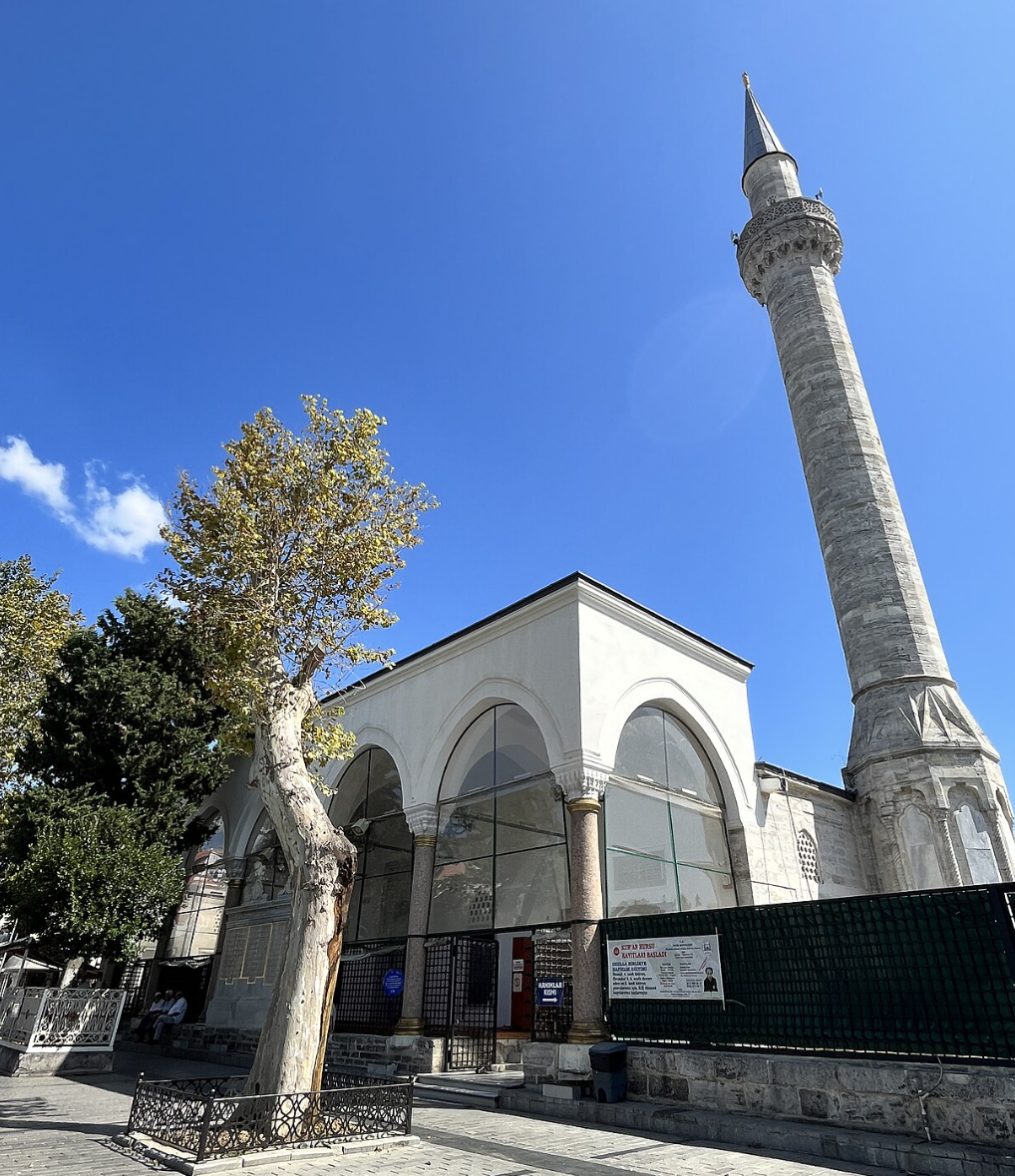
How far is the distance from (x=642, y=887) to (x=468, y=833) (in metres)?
6.58

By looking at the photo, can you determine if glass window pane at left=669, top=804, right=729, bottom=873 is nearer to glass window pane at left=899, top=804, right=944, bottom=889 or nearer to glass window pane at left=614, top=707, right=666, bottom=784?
glass window pane at left=614, top=707, right=666, bottom=784

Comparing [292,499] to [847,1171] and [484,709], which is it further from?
[847,1171]

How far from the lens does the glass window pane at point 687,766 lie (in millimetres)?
11961

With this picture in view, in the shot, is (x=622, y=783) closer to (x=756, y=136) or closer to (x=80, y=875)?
(x=80, y=875)

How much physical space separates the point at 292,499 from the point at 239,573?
108 cm

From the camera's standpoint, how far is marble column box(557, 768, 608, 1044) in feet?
28.6

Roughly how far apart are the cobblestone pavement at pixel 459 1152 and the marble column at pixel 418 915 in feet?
8.04

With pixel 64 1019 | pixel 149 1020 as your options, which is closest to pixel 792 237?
pixel 64 1019

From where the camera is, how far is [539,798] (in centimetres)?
1680

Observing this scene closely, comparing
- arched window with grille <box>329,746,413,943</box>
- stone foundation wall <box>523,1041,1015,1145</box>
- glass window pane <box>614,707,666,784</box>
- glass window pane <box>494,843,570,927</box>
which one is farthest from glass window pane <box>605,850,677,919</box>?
glass window pane <box>494,843,570,927</box>

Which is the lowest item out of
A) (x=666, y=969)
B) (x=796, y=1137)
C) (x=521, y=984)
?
(x=796, y=1137)

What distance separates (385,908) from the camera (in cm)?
1816

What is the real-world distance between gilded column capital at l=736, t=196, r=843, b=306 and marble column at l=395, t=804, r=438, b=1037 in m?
16.8

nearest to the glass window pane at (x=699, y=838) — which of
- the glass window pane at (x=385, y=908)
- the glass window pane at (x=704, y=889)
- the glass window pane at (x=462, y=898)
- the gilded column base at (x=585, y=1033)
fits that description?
the glass window pane at (x=704, y=889)
